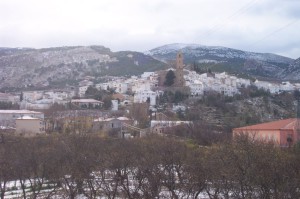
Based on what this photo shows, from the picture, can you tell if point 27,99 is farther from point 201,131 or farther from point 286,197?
point 286,197

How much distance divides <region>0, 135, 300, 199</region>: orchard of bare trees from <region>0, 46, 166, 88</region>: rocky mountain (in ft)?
381

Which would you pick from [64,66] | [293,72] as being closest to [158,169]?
[293,72]

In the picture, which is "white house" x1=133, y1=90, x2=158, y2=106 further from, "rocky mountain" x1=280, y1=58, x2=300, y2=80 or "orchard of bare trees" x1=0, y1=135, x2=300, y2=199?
"rocky mountain" x1=280, y1=58, x2=300, y2=80

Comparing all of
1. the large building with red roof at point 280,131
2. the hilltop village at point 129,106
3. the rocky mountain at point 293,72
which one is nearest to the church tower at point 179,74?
the hilltop village at point 129,106

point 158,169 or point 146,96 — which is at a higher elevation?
point 146,96

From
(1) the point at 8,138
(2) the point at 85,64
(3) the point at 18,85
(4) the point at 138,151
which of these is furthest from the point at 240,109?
(2) the point at 85,64

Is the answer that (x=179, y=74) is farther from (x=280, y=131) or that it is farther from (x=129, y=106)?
(x=280, y=131)

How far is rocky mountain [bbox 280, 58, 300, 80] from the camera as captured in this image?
509 ft

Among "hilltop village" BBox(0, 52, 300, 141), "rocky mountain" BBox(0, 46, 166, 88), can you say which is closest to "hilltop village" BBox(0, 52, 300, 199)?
"hilltop village" BBox(0, 52, 300, 141)

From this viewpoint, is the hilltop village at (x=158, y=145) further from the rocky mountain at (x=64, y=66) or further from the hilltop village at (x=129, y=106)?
the rocky mountain at (x=64, y=66)

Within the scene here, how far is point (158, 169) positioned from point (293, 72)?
144 meters

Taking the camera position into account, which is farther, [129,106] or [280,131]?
[129,106]

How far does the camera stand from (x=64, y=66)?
16962 centimetres

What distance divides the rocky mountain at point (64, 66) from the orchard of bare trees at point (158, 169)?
116084 millimetres
